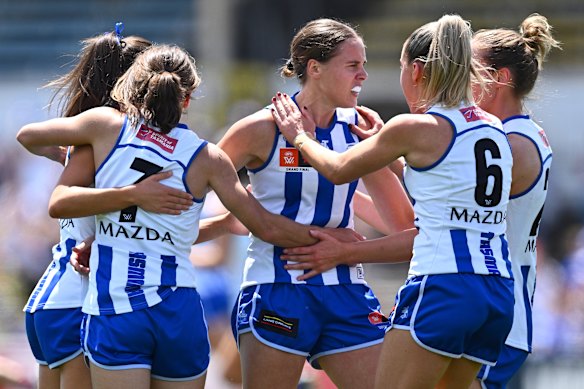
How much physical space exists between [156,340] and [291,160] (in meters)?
1.02

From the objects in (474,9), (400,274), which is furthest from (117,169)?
(474,9)

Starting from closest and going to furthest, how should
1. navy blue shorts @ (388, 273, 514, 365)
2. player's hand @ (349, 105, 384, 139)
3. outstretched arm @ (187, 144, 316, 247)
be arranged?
1. navy blue shorts @ (388, 273, 514, 365)
2. outstretched arm @ (187, 144, 316, 247)
3. player's hand @ (349, 105, 384, 139)

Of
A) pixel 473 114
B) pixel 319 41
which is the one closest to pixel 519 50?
pixel 473 114

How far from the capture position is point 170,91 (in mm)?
4168

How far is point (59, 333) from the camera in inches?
173

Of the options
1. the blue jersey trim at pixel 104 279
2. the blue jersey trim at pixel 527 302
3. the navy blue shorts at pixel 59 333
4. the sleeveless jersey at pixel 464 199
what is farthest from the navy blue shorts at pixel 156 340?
the blue jersey trim at pixel 527 302

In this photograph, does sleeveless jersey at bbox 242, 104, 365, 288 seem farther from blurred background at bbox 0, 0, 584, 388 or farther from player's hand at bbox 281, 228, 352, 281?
blurred background at bbox 0, 0, 584, 388

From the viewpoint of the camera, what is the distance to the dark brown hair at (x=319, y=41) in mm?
4629

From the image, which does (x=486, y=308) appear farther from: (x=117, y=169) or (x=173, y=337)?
(x=117, y=169)

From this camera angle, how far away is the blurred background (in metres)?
11.6

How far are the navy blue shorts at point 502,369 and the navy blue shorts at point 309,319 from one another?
0.47m

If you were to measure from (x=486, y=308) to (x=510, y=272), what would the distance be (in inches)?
9.3

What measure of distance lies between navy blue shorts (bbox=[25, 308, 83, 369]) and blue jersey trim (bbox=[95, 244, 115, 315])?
274mm

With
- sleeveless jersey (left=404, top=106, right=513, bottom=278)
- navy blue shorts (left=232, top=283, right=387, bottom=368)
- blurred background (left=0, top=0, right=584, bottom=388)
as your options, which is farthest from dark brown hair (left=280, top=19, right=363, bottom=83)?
blurred background (left=0, top=0, right=584, bottom=388)
